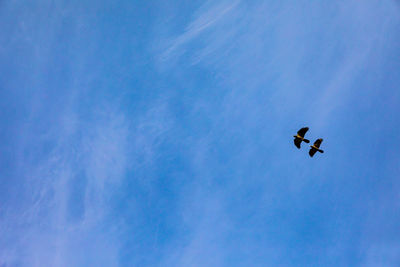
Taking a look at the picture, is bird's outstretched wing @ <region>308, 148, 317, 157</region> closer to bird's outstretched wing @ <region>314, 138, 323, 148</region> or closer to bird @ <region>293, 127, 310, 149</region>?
bird's outstretched wing @ <region>314, 138, 323, 148</region>

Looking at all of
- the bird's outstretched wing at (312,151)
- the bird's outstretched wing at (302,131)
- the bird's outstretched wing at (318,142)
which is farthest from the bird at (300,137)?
the bird's outstretched wing at (312,151)

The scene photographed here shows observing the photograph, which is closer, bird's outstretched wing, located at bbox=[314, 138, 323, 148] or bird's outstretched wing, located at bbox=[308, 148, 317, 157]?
bird's outstretched wing, located at bbox=[314, 138, 323, 148]

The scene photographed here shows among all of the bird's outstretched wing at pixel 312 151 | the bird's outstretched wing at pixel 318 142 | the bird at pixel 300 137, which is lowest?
the bird's outstretched wing at pixel 312 151

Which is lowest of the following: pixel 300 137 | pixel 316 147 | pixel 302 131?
pixel 316 147

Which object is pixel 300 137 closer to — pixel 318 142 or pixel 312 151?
pixel 318 142

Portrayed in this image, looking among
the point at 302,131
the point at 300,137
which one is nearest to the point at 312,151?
the point at 300,137

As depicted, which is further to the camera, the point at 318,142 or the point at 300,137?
the point at 318,142

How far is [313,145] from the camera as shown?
4906 cm

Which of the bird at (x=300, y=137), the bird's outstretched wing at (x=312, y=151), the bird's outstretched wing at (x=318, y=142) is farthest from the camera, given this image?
the bird's outstretched wing at (x=312, y=151)

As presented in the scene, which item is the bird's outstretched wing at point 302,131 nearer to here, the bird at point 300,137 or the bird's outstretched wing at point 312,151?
the bird at point 300,137

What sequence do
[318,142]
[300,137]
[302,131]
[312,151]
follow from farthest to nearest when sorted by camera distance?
[312,151]
[318,142]
[300,137]
[302,131]

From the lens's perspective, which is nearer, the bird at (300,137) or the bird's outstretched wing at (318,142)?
the bird at (300,137)

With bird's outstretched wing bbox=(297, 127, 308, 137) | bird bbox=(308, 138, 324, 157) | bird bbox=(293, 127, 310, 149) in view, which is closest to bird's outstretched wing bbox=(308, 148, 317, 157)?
bird bbox=(308, 138, 324, 157)

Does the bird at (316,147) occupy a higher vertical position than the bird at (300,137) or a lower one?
lower
